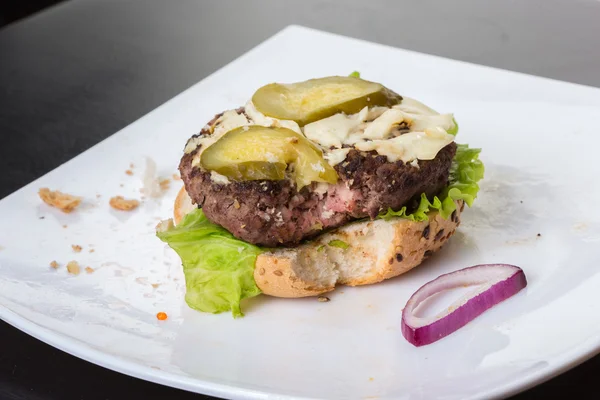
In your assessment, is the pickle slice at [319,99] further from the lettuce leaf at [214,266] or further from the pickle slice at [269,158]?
the lettuce leaf at [214,266]

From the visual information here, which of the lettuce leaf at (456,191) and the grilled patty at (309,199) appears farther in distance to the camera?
the lettuce leaf at (456,191)

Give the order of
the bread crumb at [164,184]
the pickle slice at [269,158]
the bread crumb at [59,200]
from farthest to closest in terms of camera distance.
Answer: the bread crumb at [164,184] → the bread crumb at [59,200] → the pickle slice at [269,158]

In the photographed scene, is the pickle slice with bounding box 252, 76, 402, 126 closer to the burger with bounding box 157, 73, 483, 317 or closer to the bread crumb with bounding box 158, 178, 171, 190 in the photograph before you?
the burger with bounding box 157, 73, 483, 317

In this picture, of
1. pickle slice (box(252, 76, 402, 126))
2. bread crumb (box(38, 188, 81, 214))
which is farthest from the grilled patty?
bread crumb (box(38, 188, 81, 214))

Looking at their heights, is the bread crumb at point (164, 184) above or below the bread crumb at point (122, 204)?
below

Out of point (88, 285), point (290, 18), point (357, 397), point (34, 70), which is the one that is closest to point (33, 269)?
point (88, 285)

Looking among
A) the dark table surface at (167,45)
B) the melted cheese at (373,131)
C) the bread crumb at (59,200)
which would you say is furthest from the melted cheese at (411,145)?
the dark table surface at (167,45)

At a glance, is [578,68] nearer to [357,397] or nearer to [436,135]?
[436,135]

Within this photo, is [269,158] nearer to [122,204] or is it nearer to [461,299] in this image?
[461,299]

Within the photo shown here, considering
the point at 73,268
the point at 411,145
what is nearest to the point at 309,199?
the point at 411,145
